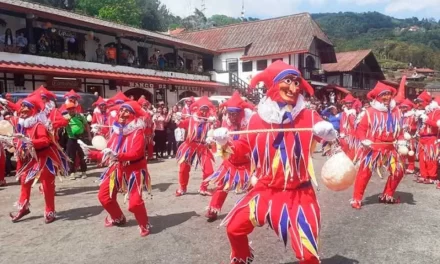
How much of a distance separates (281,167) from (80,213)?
4293mm

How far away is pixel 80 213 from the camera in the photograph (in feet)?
21.6

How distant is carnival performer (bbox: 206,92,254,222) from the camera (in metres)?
5.73

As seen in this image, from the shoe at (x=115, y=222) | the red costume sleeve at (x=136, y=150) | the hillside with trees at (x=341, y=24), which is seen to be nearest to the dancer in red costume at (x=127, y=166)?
the red costume sleeve at (x=136, y=150)

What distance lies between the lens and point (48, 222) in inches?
238

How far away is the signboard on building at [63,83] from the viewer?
1644cm

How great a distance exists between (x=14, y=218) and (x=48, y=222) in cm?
55

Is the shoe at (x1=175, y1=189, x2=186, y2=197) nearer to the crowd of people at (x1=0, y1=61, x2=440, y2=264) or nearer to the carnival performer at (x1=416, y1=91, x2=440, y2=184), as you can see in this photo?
the crowd of people at (x1=0, y1=61, x2=440, y2=264)

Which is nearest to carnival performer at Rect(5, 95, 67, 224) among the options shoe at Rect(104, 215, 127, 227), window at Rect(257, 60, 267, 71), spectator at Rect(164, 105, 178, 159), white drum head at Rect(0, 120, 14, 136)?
white drum head at Rect(0, 120, 14, 136)

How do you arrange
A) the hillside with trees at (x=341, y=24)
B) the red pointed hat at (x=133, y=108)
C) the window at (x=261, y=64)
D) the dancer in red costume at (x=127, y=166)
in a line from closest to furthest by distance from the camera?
the dancer in red costume at (x=127, y=166) < the red pointed hat at (x=133, y=108) < the window at (x=261, y=64) < the hillside with trees at (x=341, y=24)

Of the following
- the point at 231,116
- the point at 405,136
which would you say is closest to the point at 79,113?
the point at 231,116

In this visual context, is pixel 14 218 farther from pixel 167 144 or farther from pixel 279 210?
pixel 167 144

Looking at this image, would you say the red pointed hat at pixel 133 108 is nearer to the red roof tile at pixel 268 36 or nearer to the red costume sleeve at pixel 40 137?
the red costume sleeve at pixel 40 137

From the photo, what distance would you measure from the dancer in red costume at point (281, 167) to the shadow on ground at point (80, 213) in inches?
140

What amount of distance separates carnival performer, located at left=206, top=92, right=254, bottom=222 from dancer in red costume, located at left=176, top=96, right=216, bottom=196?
5.17 feet
